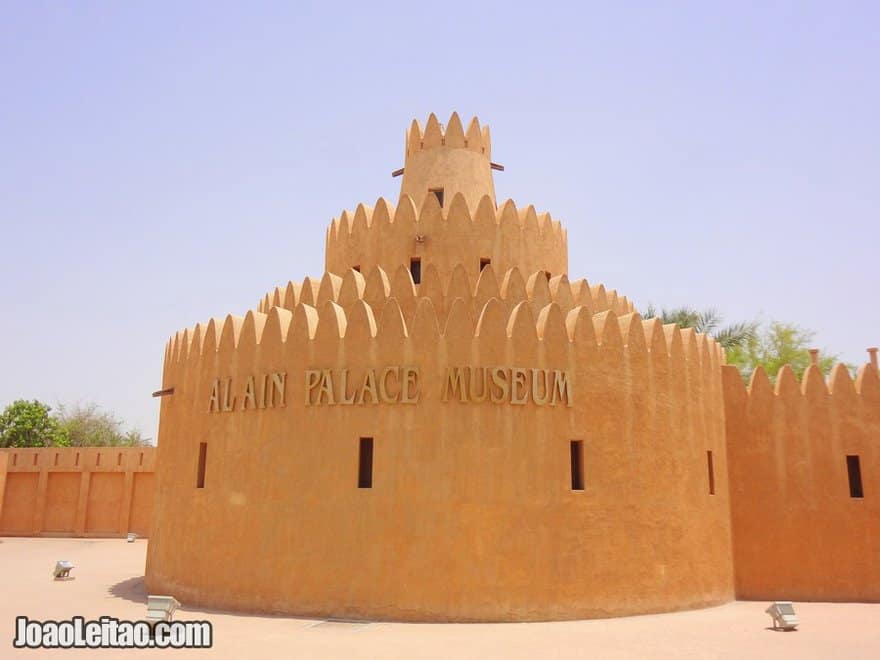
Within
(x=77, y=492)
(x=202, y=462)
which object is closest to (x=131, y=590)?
(x=202, y=462)

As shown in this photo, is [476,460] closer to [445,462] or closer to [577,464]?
[445,462]

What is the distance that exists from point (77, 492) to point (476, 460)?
26.3m

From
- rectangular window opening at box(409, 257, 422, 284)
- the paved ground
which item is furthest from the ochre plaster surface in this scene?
rectangular window opening at box(409, 257, 422, 284)

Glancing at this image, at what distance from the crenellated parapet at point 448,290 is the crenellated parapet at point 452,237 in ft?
2.33

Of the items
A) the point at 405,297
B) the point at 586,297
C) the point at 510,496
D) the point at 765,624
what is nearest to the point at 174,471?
the point at 405,297

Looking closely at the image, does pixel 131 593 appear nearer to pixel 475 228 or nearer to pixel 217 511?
pixel 217 511

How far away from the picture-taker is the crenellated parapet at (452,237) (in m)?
15.7

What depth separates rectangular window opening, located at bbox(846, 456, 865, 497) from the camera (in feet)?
53.7

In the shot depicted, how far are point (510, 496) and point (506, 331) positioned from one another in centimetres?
284

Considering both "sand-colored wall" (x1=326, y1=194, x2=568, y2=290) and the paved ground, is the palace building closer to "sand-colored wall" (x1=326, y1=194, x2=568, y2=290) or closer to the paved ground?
"sand-colored wall" (x1=326, y1=194, x2=568, y2=290)

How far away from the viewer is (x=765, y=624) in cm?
1238

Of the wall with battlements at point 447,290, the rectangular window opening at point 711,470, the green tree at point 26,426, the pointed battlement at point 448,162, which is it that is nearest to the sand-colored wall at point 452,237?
the wall with battlements at point 447,290

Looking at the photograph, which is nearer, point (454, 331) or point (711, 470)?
point (454, 331)

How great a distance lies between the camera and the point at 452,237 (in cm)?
1577
